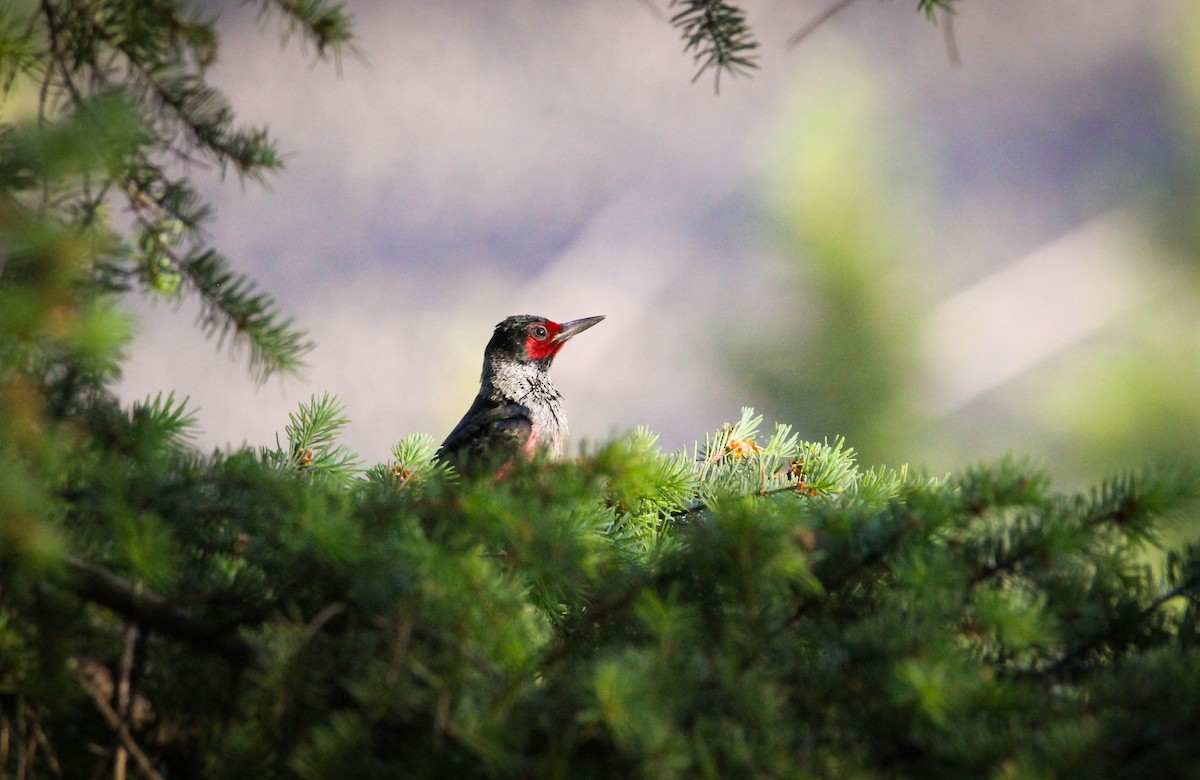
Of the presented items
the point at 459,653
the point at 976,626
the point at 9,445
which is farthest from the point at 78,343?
the point at 976,626

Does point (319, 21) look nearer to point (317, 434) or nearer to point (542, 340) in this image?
point (317, 434)


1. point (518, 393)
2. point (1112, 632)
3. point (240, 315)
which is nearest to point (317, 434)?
point (240, 315)

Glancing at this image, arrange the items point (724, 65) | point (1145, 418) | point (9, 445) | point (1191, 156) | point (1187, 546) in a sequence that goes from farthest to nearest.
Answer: point (1191, 156) < point (1145, 418) < point (724, 65) < point (1187, 546) < point (9, 445)

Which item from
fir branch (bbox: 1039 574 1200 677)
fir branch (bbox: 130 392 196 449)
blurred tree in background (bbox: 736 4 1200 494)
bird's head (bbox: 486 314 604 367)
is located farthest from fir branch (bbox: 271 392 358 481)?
blurred tree in background (bbox: 736 4 1200 494)

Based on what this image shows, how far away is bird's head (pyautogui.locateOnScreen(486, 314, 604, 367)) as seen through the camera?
3357mm

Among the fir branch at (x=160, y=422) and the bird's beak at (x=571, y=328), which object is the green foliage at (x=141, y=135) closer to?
the fir branch at (x=160, y=422)

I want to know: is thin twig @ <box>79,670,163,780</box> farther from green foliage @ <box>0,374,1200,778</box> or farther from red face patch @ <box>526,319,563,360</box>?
red face patch @ <box>526,319,563,360</box>

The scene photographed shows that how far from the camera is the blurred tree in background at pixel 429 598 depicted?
65 centimetres

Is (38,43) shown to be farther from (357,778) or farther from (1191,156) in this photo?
(1191,156)

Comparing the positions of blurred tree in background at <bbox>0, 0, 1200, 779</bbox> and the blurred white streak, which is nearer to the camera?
blurred tree in background at <bbox>0, 0, 1200, 779</bbox>

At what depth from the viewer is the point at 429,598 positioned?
72cm

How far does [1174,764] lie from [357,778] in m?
0.52

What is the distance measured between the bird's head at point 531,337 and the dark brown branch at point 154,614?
8.59ft

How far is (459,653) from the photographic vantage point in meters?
0.68
